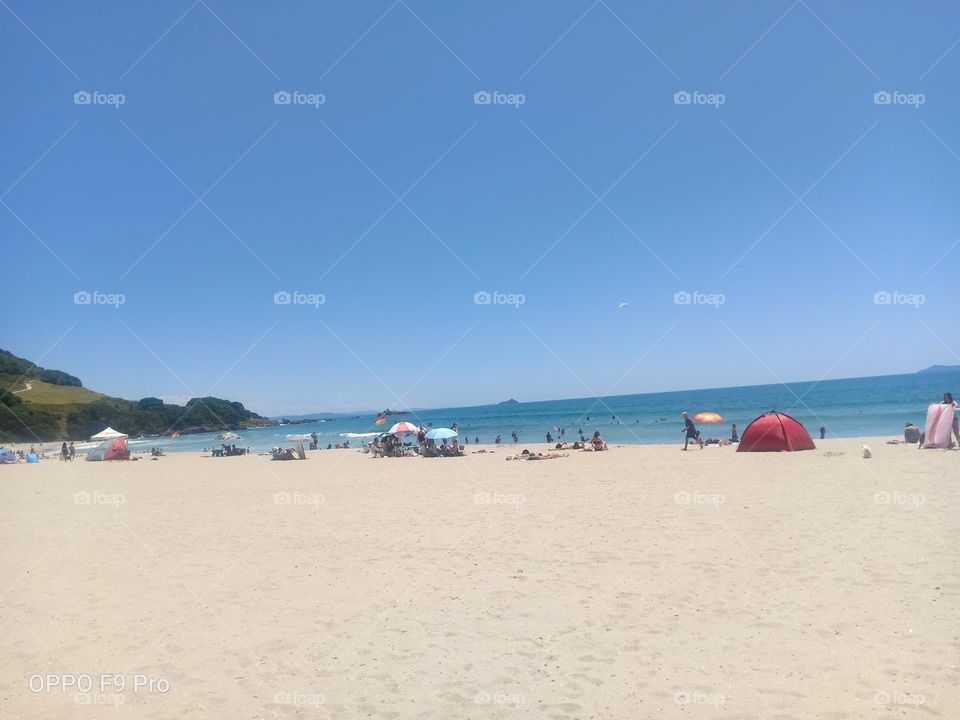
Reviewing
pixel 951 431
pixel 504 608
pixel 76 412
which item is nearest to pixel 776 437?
pixel 951 431

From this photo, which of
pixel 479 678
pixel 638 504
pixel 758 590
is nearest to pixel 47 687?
pixel 479 678

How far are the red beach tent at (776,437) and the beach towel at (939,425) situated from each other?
10.6 feet

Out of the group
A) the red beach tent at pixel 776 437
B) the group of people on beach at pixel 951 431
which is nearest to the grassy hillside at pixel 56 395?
the red beach tent at pixel 776 437

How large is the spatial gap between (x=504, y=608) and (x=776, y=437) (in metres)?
16.1

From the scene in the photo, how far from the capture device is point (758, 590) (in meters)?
6.45

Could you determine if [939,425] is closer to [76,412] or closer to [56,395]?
[56,395]

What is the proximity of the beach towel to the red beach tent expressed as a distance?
3242 millimetres

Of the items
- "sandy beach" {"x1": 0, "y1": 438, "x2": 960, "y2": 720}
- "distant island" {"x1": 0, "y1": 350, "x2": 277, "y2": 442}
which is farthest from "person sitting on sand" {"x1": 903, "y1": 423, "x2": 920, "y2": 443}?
"distant island" {"x1": 0, "y1": 350, "x2": 277, "y2": 442}

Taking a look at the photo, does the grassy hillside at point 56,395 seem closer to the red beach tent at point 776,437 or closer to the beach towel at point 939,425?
the red beach tent at point 776,437

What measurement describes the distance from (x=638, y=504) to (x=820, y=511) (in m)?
3.06

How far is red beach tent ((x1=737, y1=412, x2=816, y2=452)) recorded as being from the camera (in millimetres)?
19234

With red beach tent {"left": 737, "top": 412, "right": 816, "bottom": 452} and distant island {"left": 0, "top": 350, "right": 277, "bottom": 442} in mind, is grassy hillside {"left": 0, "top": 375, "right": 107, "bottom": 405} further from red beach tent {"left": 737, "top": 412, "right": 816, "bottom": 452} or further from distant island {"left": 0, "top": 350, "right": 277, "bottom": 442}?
red beach tent {"left": 737, "top": 412, "right": 816, "bottom": 452}

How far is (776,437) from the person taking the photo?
1933 cm

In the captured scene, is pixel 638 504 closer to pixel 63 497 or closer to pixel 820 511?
pixel 820 511
